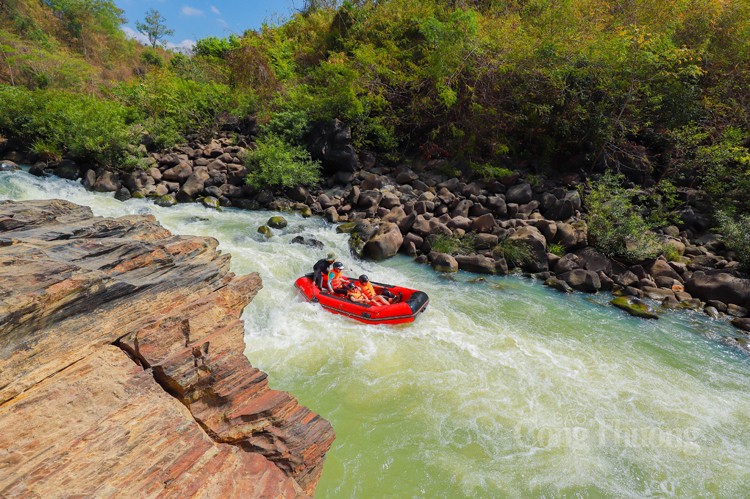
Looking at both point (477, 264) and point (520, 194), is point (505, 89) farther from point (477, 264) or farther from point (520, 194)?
point (477, 264)

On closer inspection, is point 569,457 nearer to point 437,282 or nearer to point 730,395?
point 730,395

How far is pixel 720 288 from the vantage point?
8.80 metres

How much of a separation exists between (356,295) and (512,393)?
3.55 m

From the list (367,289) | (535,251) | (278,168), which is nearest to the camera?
(367,289)

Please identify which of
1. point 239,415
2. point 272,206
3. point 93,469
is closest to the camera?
point 93,469

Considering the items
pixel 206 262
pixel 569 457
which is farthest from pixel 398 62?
pixel 569 457

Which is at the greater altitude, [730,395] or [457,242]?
[457,242]

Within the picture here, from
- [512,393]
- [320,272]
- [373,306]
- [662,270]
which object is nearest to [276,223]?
[320,272]

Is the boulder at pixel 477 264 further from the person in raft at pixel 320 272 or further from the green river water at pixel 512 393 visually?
the person in raft at pixel 320 272

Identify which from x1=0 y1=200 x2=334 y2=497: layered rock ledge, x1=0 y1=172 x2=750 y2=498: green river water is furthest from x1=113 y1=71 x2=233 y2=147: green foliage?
x1=0 y1=200 x2=334 y2=497: layered rock ledge

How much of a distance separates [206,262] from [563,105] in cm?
1405

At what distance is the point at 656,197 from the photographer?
11.7 meters

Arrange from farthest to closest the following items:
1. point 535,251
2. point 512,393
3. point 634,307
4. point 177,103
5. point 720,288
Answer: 1. point 177,103
2. point 535,251
3. point 720,288
4. point 634,307
5. point 512,393

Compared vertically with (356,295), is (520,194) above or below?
above
